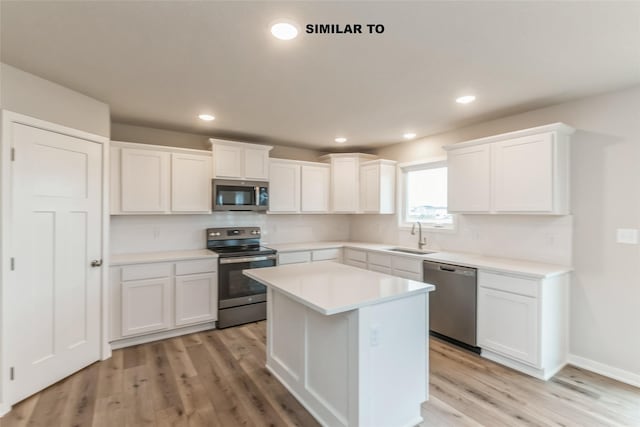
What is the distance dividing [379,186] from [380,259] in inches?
44.6

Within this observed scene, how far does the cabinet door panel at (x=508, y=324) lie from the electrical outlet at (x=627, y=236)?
920 mm

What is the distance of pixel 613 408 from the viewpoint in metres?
2.24

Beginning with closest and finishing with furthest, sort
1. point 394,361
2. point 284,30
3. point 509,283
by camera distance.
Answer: point 284,30 < point 394,361 < point 509,283

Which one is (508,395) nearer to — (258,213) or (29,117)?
(258,213)

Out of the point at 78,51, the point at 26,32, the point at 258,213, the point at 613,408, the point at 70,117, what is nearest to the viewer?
the point at 26,32

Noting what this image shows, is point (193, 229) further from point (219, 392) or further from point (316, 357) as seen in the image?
point (316, 357)

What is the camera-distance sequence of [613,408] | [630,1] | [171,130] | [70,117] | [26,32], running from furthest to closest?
1. [171,130]
2. [70,117]
3. [613,408]
4. [26,32]
5. [630,1]

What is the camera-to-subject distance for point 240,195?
4.21 m

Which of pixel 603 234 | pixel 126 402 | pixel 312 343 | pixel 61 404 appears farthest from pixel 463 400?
pixel 61 404

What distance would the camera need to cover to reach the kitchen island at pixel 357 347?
182cm

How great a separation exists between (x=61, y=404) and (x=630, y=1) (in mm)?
4329

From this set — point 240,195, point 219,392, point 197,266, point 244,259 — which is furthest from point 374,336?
point 240,195

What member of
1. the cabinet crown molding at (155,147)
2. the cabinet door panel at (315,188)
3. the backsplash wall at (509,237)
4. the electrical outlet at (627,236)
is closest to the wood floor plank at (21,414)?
the cabinet crown molding at (155,147)

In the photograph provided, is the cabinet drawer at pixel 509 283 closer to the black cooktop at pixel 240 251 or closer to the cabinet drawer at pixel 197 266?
the black cooktop at pixel 240 251
